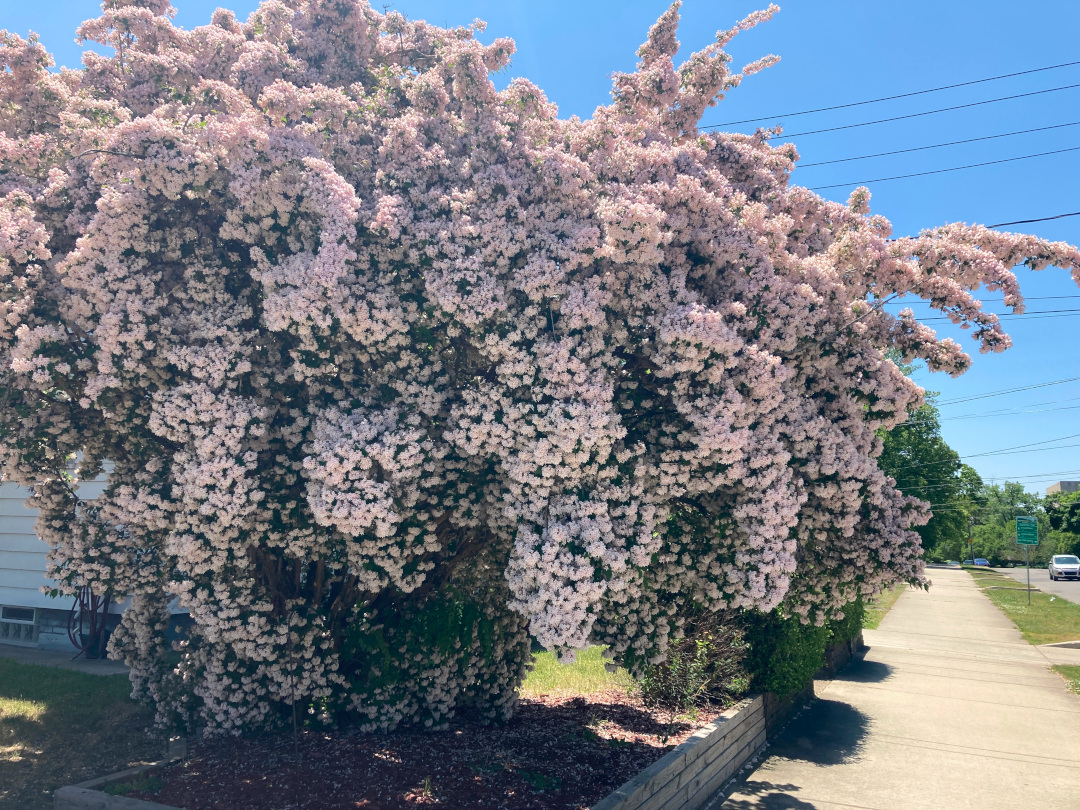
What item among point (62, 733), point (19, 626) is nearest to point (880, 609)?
point (19, 626)

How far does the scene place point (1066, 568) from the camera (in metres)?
50.4

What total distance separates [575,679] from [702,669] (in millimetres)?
2588

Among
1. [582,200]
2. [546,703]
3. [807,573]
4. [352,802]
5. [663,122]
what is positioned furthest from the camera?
[546,703]

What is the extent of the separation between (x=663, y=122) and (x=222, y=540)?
6174 millimetres

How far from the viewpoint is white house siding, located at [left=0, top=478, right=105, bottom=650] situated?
13.5 m

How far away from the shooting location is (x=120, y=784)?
6.19 m

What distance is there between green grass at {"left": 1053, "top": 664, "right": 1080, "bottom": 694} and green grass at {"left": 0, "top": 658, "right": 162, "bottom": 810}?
50.8 feet

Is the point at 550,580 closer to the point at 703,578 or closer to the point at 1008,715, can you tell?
the point at 703,578

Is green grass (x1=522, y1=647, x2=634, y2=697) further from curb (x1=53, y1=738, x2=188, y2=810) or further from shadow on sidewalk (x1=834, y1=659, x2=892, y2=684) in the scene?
shadow on sidewalk (x1=834, y1=659, x2=892, y2=684)

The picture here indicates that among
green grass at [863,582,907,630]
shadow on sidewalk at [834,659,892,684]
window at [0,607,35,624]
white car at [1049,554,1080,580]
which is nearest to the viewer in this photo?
window at [0,607,35,624]

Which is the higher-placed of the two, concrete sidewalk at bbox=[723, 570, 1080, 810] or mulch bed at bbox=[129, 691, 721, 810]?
mulch bed at bbox=[129, 691, 721, 810]

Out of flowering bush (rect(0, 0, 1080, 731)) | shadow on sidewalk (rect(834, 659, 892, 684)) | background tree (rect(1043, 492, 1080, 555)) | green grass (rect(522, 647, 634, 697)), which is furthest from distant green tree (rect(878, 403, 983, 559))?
background tree (rect(1043, 492, 1080, 555))

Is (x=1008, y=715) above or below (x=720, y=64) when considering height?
below

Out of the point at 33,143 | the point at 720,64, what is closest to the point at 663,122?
the point at 720,64
